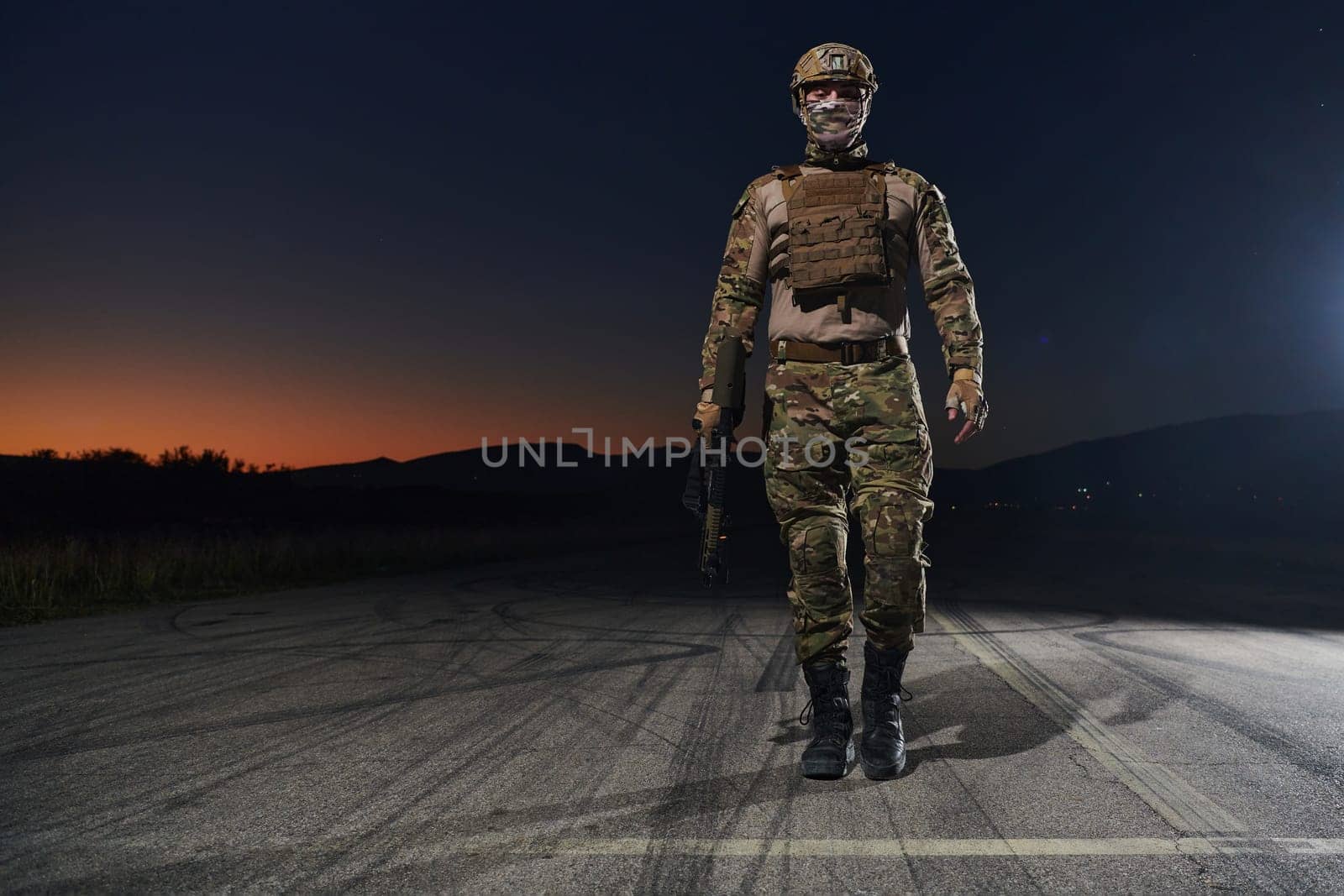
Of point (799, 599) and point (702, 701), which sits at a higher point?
point (799, 599)

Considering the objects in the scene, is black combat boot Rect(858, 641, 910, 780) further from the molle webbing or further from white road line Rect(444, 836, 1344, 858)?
the molle webbing

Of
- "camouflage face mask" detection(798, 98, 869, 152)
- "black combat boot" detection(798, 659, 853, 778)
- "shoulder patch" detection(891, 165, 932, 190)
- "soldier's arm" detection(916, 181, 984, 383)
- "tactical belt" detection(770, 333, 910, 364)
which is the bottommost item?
"black combat boot" detection(798, 659, 853, 778)

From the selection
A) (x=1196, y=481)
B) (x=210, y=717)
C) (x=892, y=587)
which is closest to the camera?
(x=892, y=587)

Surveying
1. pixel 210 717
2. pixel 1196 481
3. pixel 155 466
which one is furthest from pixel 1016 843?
pixel 1196 481

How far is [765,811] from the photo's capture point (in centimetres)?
298

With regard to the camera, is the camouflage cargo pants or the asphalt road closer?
the asphalt road

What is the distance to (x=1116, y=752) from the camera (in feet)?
12.0

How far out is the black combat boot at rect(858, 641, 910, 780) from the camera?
345 centimetres

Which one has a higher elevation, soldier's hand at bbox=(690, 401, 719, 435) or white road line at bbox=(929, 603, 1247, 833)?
soldier's hand at bbox=(690, 401, 719, 435)

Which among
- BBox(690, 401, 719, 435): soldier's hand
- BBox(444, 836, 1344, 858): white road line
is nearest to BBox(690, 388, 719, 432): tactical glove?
BBox(690, 401, 719, 435): soldier's hand

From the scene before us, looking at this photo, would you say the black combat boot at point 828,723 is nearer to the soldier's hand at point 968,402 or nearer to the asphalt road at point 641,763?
the asphalt road at point 641,763

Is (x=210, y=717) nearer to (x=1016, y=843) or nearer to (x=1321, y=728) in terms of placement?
(x=1016, y=843)

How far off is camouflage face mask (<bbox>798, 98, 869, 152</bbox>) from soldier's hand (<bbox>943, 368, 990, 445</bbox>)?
1.19 m

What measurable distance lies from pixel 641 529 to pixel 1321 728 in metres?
27.8
